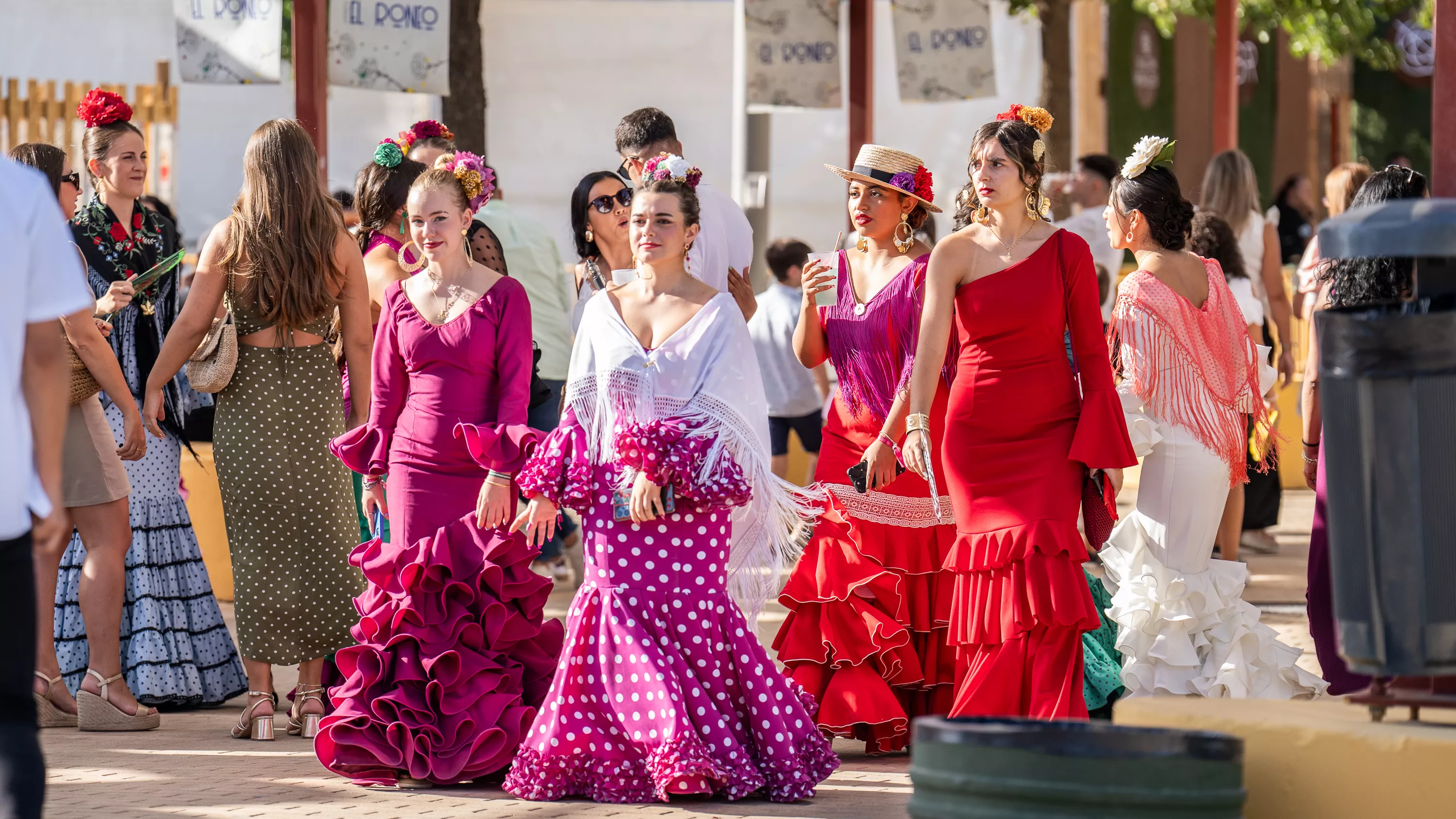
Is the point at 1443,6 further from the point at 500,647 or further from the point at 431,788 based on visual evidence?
the point at 431,788

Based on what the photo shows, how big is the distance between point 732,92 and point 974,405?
9245mm

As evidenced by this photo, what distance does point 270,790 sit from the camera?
545 centimetres

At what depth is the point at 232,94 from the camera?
15617 mm

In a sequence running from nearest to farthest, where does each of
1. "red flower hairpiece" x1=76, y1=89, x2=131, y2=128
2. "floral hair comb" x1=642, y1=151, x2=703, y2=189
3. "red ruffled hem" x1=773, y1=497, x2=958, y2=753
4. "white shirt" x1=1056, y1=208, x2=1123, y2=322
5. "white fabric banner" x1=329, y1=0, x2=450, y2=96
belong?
"floral hair comb" x1=642, y1=151, x2=703, y2=189
"red ruffled hem" x1=773, y1=497, x2=958, y2=753
"red flower hairpiece" x1=76, y1=89, x2=131, y2=128
"white fabric banner" x1=329, y1=0, x2=450, y2=96
"white shirt" x1=1056, y1=208, x2=1123, y2=322

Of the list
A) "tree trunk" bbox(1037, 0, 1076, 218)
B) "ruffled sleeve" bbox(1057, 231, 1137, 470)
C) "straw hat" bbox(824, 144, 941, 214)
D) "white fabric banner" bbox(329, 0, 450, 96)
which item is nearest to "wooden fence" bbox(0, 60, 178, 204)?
"white fabric banner" bbox(329, 0, 450, 96)

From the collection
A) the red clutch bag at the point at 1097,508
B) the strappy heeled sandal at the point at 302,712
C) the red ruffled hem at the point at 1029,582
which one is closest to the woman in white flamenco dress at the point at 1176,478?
the red clutch bag at the point at 1097,508

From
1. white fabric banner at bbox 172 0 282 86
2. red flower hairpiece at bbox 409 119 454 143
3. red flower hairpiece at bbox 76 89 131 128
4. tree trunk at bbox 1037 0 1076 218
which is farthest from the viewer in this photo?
tree trunk at bbox 1037 0 1076 218

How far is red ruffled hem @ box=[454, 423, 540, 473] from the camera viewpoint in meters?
5.66

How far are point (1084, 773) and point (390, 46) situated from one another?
7.06 meters

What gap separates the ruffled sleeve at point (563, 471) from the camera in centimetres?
544

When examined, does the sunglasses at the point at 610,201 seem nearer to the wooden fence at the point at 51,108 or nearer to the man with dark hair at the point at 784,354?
the man with dark hair at the point at 784,354

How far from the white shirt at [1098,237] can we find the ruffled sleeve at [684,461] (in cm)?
525

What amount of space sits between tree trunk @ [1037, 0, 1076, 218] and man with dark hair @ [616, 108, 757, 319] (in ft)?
28.3

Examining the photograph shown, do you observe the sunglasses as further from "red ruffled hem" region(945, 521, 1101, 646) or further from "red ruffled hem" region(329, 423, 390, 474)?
"red ruffled hem" region(945, 521, 1101, 646)
